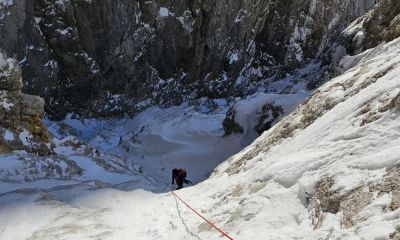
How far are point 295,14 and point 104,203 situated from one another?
3335cm

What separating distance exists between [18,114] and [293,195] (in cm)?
1370

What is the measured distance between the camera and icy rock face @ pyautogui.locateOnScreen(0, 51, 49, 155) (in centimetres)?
1658

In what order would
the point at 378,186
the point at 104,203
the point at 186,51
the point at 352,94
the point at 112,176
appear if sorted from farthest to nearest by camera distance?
1. the point at 186,51
2. the point at 112,176
3. the point at 104,203
4. the point at 352,94
5. the point at 378,186

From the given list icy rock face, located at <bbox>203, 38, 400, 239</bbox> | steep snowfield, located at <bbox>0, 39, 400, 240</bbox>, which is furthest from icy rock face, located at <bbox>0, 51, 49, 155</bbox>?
icy rock face, located at <bbox>203, 38, 400, 239</bbox>

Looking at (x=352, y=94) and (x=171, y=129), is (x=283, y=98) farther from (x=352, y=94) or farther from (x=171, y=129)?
(x=352, y=94)

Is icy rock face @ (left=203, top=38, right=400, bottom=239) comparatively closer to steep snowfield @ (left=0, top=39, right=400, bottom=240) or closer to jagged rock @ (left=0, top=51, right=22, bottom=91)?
steep snowfield @ (left=0, top=39, right=400, bottom=240)

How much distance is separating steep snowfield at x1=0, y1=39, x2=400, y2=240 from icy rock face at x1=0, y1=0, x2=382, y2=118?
16267mm

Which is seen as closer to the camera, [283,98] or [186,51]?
[283,98]

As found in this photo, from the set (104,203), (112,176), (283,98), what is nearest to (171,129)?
(283,98)

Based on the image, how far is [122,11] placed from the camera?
28984mm

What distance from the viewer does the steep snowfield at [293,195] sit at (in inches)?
207

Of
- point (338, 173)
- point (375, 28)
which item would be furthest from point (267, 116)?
point (338, 173)

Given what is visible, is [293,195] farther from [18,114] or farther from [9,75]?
[9,75]

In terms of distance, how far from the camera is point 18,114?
17078 mm
